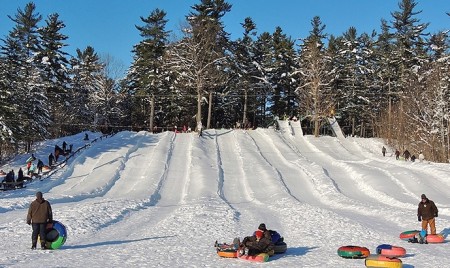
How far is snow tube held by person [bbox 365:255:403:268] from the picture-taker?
39.2ft

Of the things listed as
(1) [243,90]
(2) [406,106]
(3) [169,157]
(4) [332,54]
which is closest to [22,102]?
(3) [169,157]

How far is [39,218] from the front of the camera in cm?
1362

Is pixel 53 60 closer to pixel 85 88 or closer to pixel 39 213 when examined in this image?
pixel 85 88

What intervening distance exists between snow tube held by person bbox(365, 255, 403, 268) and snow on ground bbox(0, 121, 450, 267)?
0.72 metres

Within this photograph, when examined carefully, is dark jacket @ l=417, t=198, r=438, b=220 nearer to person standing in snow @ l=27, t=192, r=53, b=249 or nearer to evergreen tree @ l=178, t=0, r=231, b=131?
person standing in snow @ l=27, t=192, r=53, b=249

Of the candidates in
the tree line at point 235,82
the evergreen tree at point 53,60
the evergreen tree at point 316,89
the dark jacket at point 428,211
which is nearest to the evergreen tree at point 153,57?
the tree line at point 235,82

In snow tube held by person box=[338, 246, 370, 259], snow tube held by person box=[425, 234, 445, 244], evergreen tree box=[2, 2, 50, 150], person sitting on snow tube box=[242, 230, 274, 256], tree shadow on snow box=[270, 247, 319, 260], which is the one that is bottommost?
tree shadow on snow box=[270, 247, 319, 260]

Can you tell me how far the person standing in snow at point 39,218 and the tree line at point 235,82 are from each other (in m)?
24.9

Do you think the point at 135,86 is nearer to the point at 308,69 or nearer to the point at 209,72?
the point at 209,72

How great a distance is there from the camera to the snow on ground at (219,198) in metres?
13.9

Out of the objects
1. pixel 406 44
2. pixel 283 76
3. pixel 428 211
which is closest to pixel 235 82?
pixel 283 76

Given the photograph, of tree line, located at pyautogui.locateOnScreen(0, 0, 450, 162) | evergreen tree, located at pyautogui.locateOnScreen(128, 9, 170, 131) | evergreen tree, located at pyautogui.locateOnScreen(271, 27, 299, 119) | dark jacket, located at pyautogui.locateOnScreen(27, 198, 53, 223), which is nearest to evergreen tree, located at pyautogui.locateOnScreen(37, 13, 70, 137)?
tree line, located at pyautogui.locateOnScreen(0, 0, 450, 162)

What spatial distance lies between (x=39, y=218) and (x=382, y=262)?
9.01 metres

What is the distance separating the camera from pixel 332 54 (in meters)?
70.3
